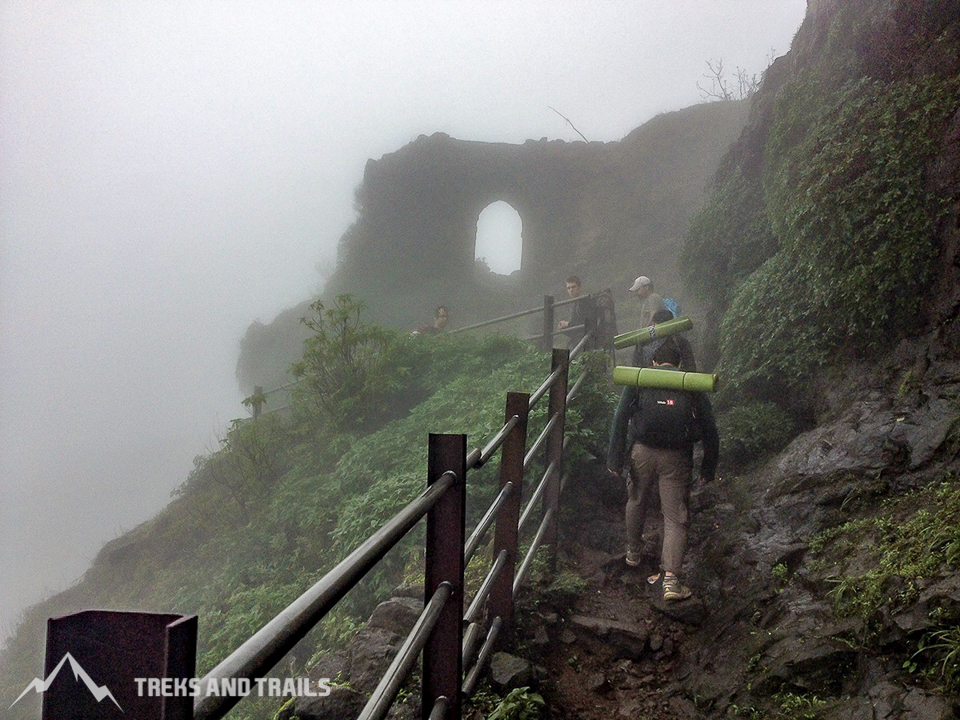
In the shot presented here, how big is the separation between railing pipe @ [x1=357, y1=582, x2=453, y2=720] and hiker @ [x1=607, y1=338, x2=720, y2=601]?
8.06 feet

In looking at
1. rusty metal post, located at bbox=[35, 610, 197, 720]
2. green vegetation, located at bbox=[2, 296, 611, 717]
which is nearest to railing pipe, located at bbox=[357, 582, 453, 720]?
rusty metal post, located at bbox=[35, 610, 197, 720]

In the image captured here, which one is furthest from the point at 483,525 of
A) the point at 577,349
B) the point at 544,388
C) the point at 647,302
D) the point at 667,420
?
the point at 647,302

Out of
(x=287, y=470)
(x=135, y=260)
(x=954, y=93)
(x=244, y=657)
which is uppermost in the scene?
(x=135, y=260)

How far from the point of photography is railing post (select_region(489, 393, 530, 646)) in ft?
9.80

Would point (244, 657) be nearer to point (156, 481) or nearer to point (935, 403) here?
point (935, 403)

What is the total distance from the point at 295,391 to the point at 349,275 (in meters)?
15.4

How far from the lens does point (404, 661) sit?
4.74 feet

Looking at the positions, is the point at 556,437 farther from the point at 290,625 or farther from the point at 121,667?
the point at 121,667

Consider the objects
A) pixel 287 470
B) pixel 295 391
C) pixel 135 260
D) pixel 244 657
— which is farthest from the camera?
pixel 135 260

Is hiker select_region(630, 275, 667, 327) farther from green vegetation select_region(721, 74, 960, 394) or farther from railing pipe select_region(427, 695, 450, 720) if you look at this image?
railing pipe select_region(427, 695, 450, 720)

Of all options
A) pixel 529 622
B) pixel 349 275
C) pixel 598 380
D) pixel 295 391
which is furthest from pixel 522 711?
pixel 349 275

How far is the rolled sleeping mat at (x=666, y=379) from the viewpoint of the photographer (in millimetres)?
3805

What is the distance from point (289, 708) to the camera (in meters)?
2.45

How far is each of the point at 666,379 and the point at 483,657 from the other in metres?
2.05
